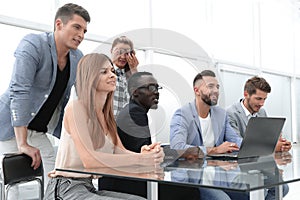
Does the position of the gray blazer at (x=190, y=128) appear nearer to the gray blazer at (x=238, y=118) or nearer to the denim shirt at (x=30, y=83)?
→ the gray blazer at (x=238, y=118)

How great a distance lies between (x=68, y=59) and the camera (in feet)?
8.39

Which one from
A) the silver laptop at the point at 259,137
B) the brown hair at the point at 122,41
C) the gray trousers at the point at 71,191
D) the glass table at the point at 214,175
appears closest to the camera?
the glass table at the point at 214,175

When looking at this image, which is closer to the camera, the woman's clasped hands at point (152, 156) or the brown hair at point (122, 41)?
the woman's clasped hands at point (152, 156)

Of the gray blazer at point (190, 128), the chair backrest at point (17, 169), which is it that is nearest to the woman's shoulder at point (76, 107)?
the chair backrest at point (17, 169)

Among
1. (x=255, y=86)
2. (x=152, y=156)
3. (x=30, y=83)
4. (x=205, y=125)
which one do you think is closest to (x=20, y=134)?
(x=30, y=83)

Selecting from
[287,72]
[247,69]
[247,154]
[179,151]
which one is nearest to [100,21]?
[179,151]

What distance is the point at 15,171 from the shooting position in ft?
6.51

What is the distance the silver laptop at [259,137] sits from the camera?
6.93 feet

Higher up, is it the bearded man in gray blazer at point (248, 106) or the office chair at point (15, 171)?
the bearded man in gray blazer at point (248, 106)

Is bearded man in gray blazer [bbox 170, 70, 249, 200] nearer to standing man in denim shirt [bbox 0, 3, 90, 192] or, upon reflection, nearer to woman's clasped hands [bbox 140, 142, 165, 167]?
woman's clasped hands [bbox 140, 142, 165, 167]

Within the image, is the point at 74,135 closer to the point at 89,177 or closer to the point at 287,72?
the point at 89,177

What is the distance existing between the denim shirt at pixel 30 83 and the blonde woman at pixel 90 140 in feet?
1.90

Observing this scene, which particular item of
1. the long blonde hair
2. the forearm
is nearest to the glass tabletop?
the long blonde hair

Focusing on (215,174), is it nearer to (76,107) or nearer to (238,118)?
(76,107)
